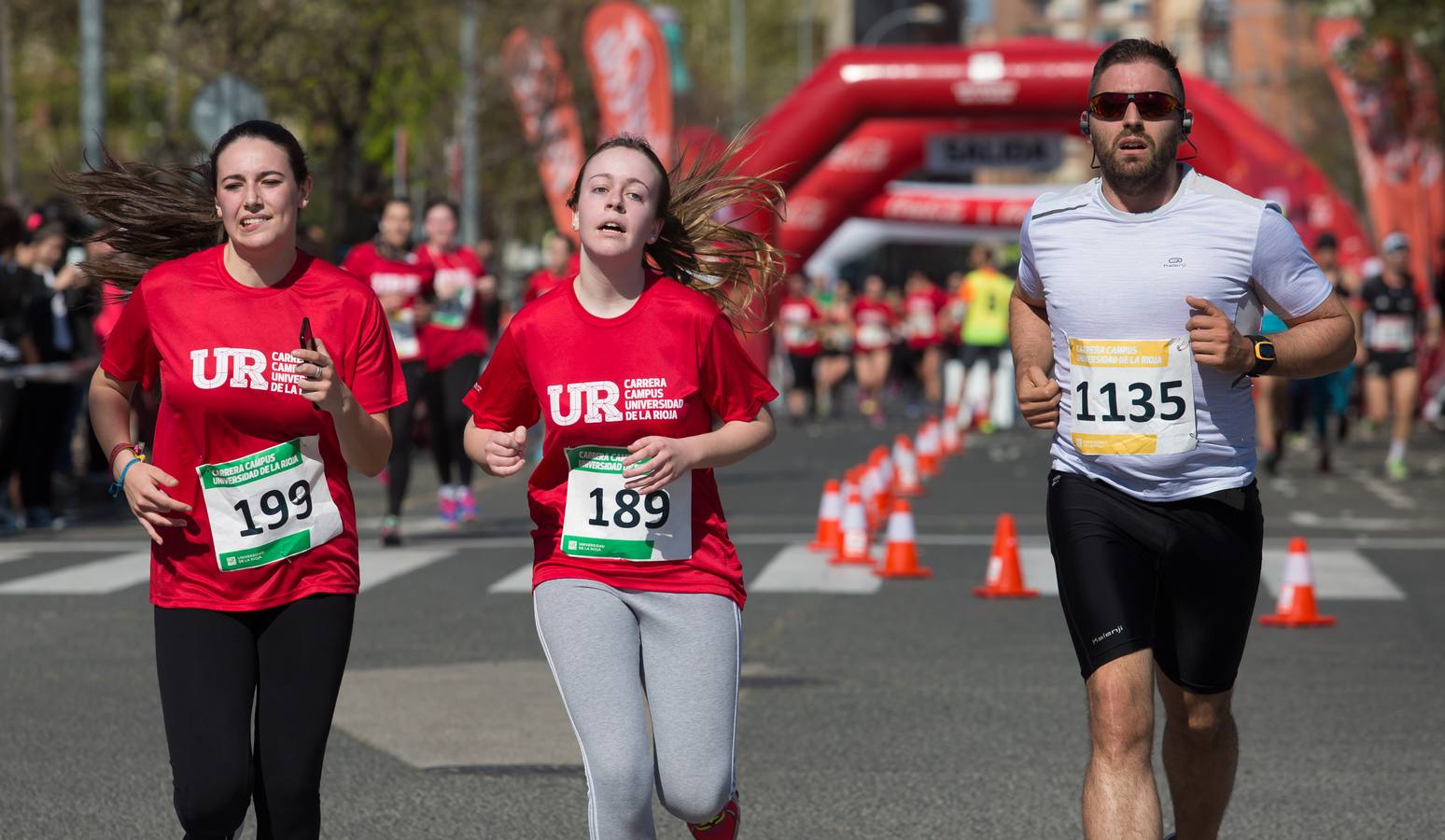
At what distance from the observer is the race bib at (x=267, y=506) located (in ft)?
15.7

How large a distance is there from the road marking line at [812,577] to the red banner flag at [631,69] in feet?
52.4

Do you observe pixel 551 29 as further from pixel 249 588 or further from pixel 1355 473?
pixel 249 588

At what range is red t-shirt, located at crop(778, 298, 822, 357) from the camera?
30.2 meters

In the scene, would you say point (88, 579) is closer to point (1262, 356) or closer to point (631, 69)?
point (1262, 356)

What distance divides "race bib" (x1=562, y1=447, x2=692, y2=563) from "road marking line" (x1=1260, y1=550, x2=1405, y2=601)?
24.4 ft

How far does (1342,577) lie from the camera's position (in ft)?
41.0

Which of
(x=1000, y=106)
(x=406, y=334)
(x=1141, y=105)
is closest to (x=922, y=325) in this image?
(x=1000, y=106)

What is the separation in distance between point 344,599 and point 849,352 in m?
30.6

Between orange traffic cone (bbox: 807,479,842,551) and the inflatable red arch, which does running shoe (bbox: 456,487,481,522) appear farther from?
the inflatable red arch

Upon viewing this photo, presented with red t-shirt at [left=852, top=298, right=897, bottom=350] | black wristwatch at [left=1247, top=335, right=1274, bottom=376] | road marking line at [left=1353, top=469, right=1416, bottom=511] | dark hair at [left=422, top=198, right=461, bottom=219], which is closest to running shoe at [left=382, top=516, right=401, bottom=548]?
→ dark hair at [left=422, top=198, right=461, bottom=219]

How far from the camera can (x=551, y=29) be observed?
37531 mm

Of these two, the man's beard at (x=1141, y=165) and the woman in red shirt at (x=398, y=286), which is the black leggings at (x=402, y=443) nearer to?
the woman in red shirt at (x=398, y=286)

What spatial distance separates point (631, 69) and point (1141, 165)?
945 inches

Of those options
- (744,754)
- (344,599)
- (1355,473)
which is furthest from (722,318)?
(1355,473)
